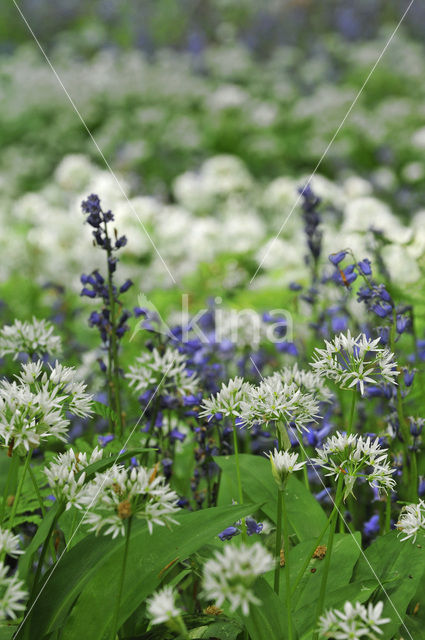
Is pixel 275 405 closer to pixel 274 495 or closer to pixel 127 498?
pixel 127 498

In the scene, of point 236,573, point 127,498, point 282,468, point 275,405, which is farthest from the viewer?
point 275,405

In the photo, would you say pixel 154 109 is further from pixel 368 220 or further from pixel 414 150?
pixel 368 220

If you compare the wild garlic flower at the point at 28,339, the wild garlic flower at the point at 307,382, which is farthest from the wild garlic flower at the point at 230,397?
the wild garlic flower at the point at 28,339

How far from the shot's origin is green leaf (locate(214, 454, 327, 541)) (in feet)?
5.71

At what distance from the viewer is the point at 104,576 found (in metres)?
1.34

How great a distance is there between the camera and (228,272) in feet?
15.3

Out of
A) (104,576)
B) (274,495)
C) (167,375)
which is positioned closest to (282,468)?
(104,576)

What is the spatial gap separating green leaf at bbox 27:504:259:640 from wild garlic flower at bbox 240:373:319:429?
18 centimetres

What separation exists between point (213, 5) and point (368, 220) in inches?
400

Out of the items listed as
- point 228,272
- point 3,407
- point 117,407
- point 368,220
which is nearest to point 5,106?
point 228,272

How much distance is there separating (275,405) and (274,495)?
1.69ft

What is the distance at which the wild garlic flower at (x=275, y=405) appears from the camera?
1366mm

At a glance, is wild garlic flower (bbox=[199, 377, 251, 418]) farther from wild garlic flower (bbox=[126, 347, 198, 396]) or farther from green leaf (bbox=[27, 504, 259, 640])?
wild garlic flower (bbox=[126, 347, 198, 396])

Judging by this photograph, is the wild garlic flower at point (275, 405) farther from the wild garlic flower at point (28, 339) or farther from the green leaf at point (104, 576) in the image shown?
the wild garlic flower at point (28, 339)
